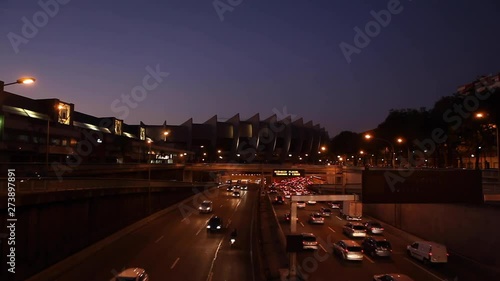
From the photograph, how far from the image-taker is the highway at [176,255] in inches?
864

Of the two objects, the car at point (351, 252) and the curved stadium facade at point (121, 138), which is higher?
the curved stadium facade at point (121, 138)

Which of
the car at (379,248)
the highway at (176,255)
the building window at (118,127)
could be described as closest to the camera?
the highway at (176,255)

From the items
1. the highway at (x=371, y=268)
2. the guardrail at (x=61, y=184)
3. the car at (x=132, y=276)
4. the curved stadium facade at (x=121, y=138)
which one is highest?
the curved stadium facade at (x=121, y=138)

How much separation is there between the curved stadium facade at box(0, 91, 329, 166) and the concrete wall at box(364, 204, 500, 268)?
26984 mm

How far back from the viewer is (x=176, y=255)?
2730cm

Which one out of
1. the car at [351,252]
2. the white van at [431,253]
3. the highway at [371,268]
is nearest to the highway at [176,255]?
the highway at [371,268]

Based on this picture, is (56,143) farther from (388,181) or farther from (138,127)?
(138,127)

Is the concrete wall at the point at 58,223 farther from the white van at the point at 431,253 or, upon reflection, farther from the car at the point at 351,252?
the white van at the point at 431,253

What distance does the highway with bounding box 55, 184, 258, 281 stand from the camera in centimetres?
2194

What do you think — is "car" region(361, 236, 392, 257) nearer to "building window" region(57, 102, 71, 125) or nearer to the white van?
the white van

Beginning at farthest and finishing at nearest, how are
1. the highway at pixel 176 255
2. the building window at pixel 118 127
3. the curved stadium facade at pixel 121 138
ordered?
the building window at pixel 118 127 → the curved stadium facade at pixel 121 138 → the highway at pixel 176 255

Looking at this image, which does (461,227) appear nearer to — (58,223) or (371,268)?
(371,268)

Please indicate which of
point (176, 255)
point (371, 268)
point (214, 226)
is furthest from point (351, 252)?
point (214, 226)

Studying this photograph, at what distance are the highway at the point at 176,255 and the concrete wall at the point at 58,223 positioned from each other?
1460 mm
